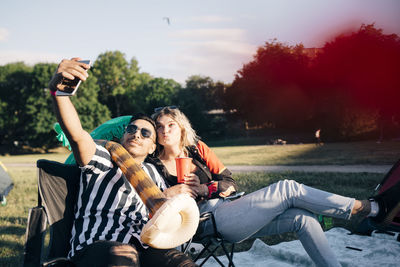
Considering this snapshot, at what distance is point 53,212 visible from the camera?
2223 millimetres

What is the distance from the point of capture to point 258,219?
247 cm

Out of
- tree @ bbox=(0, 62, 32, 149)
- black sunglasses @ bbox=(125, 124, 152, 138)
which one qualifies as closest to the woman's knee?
black sunglasses @ bbox=(125, 124, 152, 138)

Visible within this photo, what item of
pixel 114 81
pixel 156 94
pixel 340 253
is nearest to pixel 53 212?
pixel 340 253

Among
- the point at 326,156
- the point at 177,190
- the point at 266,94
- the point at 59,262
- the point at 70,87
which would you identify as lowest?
the point at 326,156

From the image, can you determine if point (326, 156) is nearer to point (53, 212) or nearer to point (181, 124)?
point (181, 124)

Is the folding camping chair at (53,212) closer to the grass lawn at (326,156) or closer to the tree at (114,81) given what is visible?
the grass lawn at (326,156)

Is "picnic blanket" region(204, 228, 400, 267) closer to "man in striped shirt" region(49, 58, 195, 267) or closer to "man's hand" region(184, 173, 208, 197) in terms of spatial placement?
"man's hand" region(184, 173, 208, 197)

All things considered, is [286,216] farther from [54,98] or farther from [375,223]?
[54,98]

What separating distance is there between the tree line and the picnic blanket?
11912 millimetres

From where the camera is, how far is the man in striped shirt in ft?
6.03

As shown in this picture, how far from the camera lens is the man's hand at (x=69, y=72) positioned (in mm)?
1748

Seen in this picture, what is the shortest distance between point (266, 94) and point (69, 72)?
2911cm

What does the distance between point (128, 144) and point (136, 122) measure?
20cm

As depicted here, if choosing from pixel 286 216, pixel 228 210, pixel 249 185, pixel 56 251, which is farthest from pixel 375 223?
pixel 249 185
